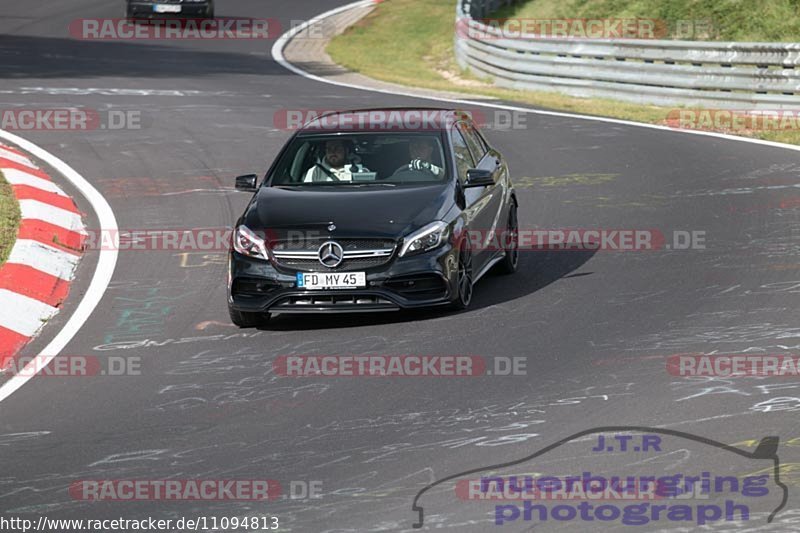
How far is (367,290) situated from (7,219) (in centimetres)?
504

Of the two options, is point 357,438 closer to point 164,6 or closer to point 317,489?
point 317,489

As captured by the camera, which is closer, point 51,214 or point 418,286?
point 418,286

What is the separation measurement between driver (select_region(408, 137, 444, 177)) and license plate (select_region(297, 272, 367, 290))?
1.47m

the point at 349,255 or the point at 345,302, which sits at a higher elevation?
the point at 349,255

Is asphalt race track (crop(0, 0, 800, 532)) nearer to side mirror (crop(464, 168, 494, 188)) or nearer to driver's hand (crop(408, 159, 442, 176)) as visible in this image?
side mirror (crop(464, 168, 494, 188))

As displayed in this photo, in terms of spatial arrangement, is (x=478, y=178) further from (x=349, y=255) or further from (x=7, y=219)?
(x=7, y=219)

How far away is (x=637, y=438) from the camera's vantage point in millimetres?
7719

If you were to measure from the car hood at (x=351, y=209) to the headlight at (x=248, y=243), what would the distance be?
7 cm

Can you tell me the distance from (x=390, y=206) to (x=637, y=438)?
390cm

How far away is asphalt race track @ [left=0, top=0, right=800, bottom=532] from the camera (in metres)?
7.50

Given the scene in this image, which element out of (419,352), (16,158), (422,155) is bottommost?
(16,158)

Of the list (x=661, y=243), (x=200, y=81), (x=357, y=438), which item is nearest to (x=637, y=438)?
(x=357, y=438)

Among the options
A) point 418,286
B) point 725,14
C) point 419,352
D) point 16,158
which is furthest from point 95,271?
point 725,14

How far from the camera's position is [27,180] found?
1658cm
